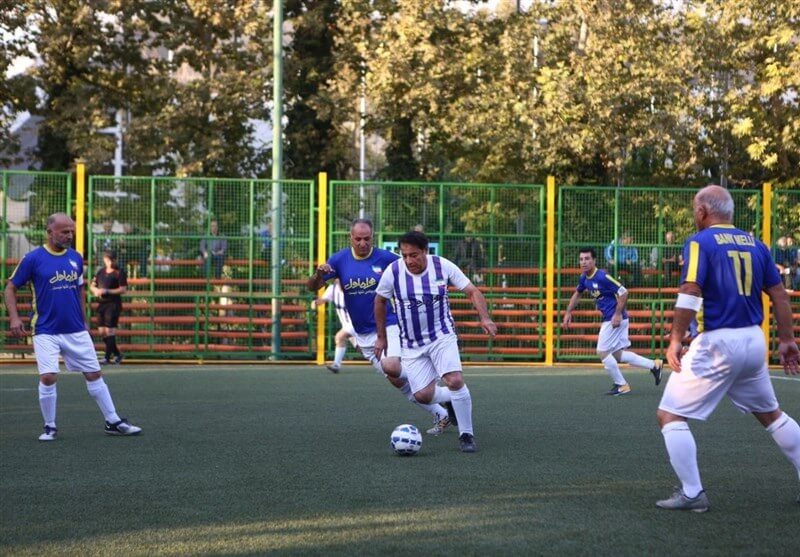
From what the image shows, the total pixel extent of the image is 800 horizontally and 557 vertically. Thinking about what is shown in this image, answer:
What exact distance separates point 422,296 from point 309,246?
12.7 m

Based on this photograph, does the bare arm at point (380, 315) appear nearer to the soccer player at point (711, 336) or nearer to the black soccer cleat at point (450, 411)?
the black soccer cleat at point (450, 411)

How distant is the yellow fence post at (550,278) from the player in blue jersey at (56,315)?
12.6 meters

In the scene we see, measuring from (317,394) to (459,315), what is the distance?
24.4 ft

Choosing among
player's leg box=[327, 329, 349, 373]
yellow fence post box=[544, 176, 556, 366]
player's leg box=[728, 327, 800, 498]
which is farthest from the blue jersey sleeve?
yellow fence post box=[544, 176, 556, 366]

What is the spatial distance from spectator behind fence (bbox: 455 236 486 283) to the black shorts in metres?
6.11

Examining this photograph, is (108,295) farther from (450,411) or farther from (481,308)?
(481,308)

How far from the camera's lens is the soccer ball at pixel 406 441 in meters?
9.78

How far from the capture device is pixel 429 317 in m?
10.5

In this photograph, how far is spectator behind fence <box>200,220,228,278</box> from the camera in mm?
22656

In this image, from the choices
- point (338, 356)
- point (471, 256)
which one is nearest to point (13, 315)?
point (338, 356)

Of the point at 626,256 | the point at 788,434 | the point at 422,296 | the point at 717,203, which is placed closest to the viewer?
the point at 717,203

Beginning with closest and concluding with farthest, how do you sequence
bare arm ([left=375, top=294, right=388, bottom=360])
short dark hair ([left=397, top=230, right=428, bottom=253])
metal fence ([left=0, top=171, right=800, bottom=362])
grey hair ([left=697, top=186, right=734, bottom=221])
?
grey hair ([left=697, top=186, right=734, bottom=221])
short dark hair ([left=397, top=230, right=428, bottom=253])
bare arm ([left=375, top=294, right=388, bottom=360])
metal fence ([left=0, top=171, right=800, bottom=362])

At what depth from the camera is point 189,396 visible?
15.8 metres

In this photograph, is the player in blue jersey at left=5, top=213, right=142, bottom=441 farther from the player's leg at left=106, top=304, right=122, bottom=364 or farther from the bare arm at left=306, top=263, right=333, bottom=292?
the player's leg at left=106, top=304, right=122, bottom=364
